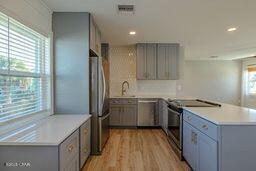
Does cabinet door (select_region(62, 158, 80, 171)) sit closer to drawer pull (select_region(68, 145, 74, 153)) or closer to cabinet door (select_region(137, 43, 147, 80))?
drawer pull (select_region(68, 145, 74, 153))

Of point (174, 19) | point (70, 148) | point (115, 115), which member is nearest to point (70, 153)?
point (70, 148)

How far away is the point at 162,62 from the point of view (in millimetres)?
5395

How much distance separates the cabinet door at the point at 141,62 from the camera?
5.38 meters

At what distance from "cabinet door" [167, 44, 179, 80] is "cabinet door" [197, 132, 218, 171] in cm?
315

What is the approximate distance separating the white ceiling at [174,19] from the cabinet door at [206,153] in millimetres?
1829

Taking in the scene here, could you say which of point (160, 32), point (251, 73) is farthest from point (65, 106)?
point (251, 73)

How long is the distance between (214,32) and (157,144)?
8.88 feet

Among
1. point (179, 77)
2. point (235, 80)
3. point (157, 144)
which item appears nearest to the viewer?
point (157, 144)

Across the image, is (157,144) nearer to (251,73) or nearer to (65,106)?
(65,106)

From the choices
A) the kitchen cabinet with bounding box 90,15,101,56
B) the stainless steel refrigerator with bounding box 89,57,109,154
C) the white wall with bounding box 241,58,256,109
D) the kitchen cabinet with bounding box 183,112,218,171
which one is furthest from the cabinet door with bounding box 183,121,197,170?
the white wall with bounding box 241,58,256,109

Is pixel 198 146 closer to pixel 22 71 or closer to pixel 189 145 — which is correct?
pixel 189 145

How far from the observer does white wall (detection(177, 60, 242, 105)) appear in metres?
8.75

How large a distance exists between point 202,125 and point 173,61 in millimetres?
3330

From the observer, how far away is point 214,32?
13.5ft
